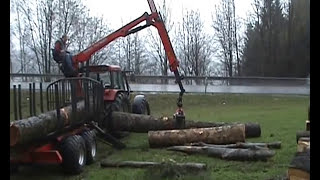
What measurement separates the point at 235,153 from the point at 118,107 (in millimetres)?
4125

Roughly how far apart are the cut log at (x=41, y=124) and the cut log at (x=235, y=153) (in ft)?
8.17

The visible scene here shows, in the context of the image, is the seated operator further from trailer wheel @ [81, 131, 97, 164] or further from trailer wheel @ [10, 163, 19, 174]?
trailer wheel @ [10, 163, 19, 174]

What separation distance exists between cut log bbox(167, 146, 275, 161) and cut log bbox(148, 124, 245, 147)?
2.48ft

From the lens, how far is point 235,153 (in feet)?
31.8

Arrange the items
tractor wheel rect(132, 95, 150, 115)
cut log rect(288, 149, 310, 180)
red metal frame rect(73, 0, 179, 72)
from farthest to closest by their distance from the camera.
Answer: tractor wheel rect(132, 95, 150, 115), red metal frame rect(73, 0, 179, 72), cut log rect(288, 149, 310, 180)

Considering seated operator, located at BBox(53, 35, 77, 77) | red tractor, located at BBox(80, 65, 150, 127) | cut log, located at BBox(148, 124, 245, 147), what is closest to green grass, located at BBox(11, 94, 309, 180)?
cut log, located at BBox(148, 124, 245, 147)

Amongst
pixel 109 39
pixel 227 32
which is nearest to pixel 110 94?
pixel 109 39

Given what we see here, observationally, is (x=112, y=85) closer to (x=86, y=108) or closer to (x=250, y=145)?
(x=86, y=108)

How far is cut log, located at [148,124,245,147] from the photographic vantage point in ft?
36.4

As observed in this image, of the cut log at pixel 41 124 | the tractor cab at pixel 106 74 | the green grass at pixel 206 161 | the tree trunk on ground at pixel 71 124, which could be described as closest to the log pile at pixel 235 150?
the green grass at pixel 206 161

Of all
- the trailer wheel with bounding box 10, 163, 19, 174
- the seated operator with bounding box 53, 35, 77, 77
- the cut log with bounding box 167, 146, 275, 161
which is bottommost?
the trailer wheel with bounding box 10, 163, 19, 174

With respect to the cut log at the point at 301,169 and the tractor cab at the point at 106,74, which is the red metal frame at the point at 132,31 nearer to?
the tractor cab at the point at 106,74

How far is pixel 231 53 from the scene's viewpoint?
42500 mm

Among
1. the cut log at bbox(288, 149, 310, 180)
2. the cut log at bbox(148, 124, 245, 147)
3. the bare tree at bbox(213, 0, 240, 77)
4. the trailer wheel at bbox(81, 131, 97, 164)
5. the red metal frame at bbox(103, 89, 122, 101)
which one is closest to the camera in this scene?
the cut log at bbox(288, 149, 310, 180)
